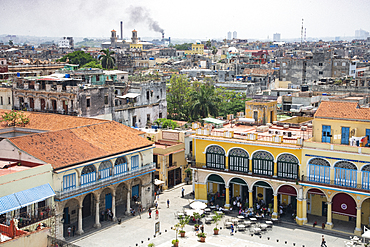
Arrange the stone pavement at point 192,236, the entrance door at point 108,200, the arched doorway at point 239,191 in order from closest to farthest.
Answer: the stone pavement at point 192,236
the entrance door at point 108,200
the arched doorway at point 239,191

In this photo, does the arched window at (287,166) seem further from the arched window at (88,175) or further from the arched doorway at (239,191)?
the arched window at (88,175)

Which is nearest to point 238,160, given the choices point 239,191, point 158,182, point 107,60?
point 239,191

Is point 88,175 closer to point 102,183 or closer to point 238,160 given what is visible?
point 102,183

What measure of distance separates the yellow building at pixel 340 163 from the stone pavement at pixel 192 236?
222cm

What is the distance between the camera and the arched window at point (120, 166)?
44.8 m

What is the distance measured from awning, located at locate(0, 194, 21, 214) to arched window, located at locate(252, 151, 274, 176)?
22538 mm

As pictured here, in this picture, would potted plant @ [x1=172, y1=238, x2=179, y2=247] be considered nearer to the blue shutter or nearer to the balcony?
the balcony

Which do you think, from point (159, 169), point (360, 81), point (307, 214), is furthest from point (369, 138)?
point (360, 81)

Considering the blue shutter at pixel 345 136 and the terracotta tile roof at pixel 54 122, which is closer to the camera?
the blue shutter at pixel 345 136

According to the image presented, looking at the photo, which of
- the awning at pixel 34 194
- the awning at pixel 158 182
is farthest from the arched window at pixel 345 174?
the awning at pixel 34 194

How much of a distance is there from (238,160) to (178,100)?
39499mm

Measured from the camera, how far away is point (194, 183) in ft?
167

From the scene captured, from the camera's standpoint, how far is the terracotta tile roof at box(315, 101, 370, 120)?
1692 inches

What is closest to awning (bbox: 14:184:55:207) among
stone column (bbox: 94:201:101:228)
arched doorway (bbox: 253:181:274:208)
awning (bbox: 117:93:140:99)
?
stone column (bbox: 94:201:101:228)
